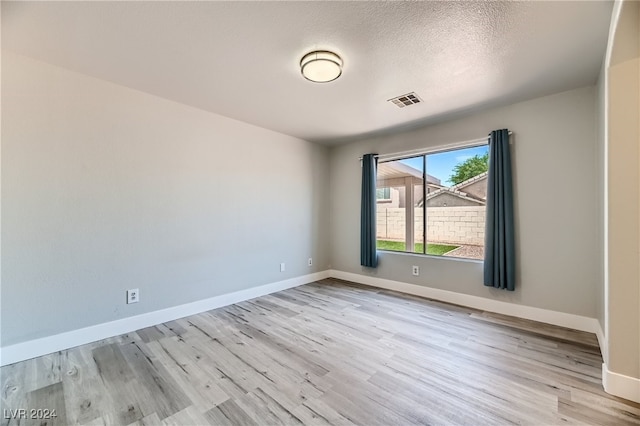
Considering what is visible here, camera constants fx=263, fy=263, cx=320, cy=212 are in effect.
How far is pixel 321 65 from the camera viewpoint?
2117 millimetres

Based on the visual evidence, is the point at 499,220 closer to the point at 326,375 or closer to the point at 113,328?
the point at 326,375

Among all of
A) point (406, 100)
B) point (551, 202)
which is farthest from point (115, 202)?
point (551, 202)

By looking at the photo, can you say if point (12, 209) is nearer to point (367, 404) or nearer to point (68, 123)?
point (68, 123)

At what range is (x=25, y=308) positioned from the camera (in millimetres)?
2131

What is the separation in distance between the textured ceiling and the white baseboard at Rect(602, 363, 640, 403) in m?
2.31

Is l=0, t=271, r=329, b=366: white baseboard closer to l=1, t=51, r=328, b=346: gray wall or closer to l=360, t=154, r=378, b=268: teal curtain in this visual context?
l=1, t=51, r=328, b=346: gray wall

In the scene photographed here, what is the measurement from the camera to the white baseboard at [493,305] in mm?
2670

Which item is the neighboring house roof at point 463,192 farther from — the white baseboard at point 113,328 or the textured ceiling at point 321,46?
the white baseboard at point 113,328

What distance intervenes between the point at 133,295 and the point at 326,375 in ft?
6.98

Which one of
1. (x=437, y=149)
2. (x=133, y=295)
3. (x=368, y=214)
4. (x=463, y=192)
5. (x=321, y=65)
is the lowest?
(x=133, y=295)

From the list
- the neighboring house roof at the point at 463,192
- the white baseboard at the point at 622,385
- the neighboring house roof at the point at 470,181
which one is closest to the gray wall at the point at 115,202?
the neighboring house roof at the point at 463,192

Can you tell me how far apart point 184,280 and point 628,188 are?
3895 mm

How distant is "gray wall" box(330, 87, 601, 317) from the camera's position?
104 inches

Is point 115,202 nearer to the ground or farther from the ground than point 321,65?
nearer to the ground
